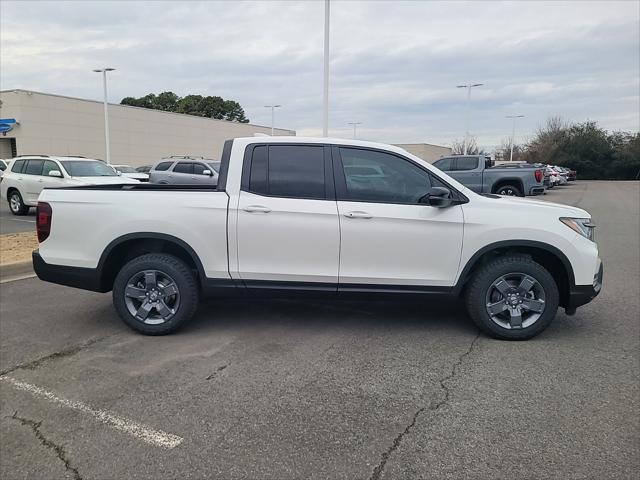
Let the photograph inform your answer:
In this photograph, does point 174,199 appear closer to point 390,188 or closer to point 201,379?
point 201,379

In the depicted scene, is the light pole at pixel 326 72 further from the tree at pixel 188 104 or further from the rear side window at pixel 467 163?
the tree at pixel 188 104

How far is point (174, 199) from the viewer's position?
4711 mm

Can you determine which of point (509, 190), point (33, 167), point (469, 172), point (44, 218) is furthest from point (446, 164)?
point (44, 218)

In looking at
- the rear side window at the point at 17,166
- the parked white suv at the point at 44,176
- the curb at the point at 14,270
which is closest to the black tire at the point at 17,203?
the parked white suv at the point at 44,176

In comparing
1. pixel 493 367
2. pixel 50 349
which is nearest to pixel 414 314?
pixel 493 367

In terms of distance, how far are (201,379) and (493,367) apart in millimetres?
2365

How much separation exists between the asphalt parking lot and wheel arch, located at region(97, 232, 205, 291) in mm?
596

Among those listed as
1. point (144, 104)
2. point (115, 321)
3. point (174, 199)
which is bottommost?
point (115, 321)

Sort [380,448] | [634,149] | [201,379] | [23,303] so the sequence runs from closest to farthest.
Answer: [380,448], [201,379], [23,303], [634,149]

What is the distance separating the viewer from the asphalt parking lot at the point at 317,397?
9.20ft

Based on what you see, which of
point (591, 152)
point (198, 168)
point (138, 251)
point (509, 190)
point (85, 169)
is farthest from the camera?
point (591, 152)

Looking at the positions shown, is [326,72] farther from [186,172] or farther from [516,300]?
[516,300]

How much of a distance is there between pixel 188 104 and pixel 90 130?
3779 centimetres

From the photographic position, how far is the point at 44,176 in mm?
13969
